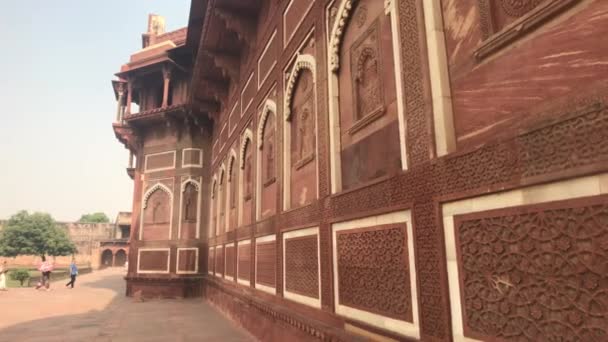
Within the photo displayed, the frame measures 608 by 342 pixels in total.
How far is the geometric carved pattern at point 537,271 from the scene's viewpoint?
4.54 feet

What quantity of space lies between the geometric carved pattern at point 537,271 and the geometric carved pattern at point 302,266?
6.51 feet

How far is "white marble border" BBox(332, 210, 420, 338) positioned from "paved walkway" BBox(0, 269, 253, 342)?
10.1 ft

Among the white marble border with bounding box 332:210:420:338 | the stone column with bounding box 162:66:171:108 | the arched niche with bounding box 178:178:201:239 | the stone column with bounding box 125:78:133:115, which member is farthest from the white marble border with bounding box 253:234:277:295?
the stone column with bounding box 125:78:133:115

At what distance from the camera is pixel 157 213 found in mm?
11672

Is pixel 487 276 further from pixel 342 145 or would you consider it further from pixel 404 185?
pixel 342 145

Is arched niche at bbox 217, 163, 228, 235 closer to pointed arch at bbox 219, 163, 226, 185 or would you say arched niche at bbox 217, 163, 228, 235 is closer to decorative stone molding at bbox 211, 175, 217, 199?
pointed arch at bbox 219, 163, 226, 185

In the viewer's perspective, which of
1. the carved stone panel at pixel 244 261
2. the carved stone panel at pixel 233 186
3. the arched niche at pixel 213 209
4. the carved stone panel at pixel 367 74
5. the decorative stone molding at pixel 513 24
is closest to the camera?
the decorative stone molding at pixel 513 24

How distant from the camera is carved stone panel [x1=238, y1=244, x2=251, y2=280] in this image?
634 centimetres

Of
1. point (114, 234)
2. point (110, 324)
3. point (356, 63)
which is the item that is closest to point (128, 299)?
point (110, 324)

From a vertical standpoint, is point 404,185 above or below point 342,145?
below

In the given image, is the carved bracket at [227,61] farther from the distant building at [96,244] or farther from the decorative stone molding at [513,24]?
the distant building at [96,244]

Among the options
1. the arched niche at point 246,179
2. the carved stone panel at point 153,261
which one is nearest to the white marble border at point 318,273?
the arched niche at point 246,179

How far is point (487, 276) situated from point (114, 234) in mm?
46872

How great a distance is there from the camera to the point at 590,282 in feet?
4.56
